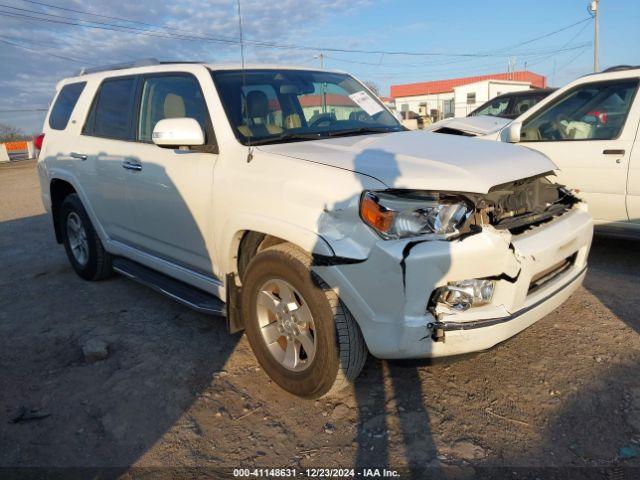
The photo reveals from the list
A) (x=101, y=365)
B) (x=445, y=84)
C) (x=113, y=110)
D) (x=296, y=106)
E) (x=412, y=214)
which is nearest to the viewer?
(x=412, y=214)

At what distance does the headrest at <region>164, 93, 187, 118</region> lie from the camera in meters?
3.75

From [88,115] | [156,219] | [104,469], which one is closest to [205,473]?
[104,469]

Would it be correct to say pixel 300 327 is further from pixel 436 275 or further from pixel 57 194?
pixel 57 194

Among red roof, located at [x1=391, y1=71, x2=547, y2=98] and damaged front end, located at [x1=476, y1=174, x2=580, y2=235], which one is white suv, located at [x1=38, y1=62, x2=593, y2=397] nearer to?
damaged front end, located at [x1=476, y1=174, x2=580, y2=235]

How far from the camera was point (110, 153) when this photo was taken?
436cm

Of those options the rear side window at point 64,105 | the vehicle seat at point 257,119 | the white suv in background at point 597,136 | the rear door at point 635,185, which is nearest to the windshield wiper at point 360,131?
the vehicle seat at point 257,119

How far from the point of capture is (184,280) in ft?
12.6

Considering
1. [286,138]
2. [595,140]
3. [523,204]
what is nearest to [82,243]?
[286,138]

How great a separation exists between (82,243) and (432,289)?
13.5 ft

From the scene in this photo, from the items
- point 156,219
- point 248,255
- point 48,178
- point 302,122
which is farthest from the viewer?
point 48,178

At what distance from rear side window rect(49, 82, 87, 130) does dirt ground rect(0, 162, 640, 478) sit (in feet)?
7.02

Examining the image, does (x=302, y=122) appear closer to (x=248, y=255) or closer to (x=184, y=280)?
(x=248, y=255)

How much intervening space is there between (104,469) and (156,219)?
6.28ft

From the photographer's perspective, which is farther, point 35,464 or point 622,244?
point 622,244
